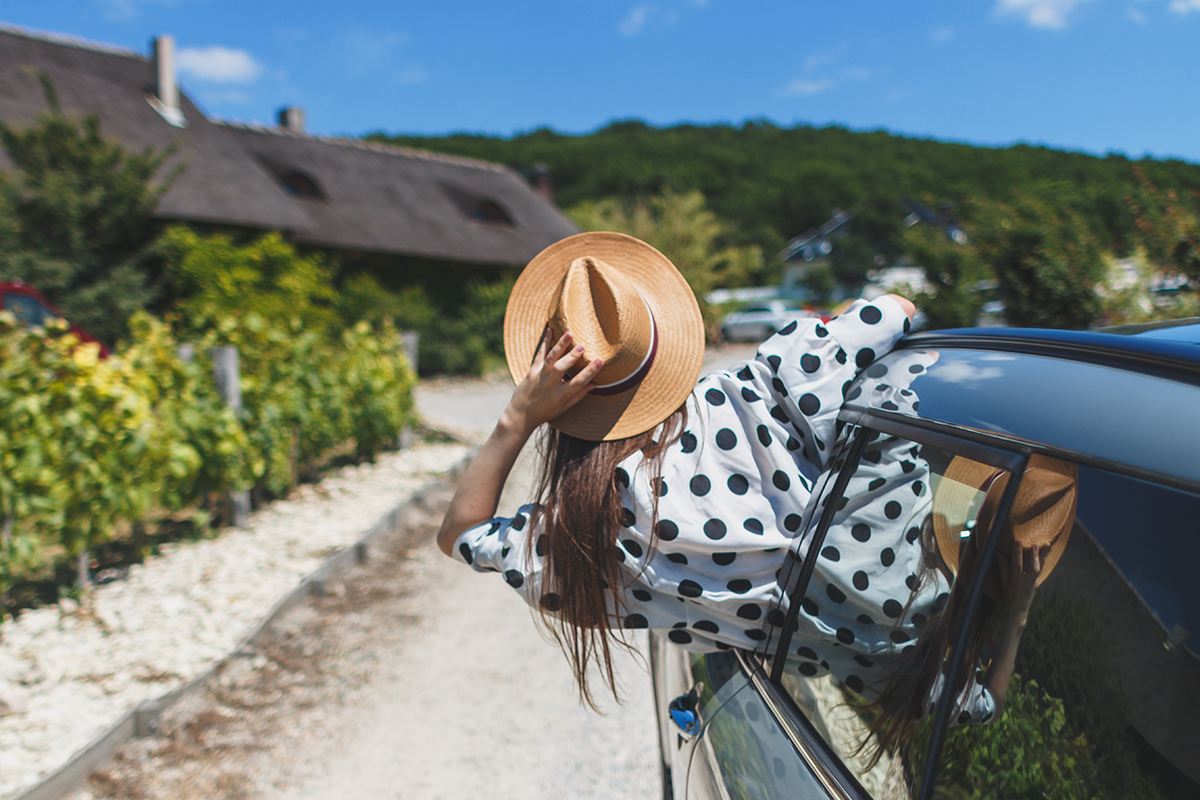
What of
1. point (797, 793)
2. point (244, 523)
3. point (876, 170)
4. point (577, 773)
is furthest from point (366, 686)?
point (876, 170)

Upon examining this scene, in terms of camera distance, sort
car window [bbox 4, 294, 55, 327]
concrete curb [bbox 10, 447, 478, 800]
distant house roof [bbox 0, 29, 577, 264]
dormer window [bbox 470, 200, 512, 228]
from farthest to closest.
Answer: dormer window [bbox 470, 200, 512, 228]
distant house roof [bbox 0, 29, 577, 264]
car window [bbox 4, 294, 55, 327]
concrete curb [bbox 10, 447, 478, 800]

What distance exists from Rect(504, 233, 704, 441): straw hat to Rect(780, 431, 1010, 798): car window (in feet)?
1.39

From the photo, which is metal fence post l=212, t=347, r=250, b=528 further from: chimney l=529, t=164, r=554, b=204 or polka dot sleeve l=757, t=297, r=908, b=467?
chimney l=529, t=164, r=554, b=204

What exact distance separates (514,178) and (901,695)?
90.9ft

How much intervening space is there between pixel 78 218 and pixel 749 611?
15795 mm

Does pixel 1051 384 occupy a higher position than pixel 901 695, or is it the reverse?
pixel 1051 384

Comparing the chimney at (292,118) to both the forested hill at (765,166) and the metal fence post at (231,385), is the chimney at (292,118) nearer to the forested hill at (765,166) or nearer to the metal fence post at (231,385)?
→ the metal fence post at (231,385)

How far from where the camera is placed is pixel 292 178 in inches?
821

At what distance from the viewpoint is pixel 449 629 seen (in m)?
4.40

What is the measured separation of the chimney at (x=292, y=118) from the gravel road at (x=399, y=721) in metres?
25.3

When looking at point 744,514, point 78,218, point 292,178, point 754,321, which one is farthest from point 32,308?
point 754,321

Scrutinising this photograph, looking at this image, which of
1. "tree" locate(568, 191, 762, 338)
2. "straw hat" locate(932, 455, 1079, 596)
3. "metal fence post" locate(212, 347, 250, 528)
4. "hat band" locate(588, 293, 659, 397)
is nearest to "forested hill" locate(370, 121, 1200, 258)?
"tree" locate(568, 191, 762, 338)

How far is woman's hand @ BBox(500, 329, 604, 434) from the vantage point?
150cm

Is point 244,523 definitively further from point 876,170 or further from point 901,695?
point 876,170
